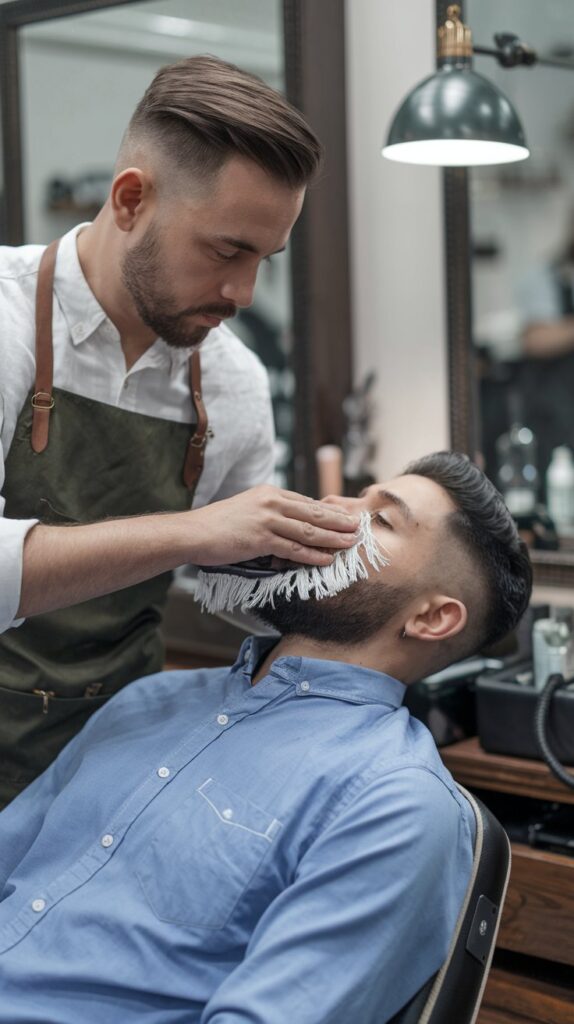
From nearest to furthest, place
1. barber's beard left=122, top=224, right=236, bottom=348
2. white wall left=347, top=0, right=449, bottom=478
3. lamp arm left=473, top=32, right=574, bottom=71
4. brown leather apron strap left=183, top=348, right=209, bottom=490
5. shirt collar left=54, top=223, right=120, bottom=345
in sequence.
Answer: barber's beard left=122, top=224, right=236, bottom=348, shirt collar left=54, top=223, right=120, bottom=345, brown leather apron strap left=183, top=348, right=209, bottom=490, lamp arm left=473, top=32, right=574, bottom=71, white wall left=347, top=0, right=449, bottom=478

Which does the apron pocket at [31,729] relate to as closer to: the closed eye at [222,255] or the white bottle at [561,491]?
the closed eye at [222,255]

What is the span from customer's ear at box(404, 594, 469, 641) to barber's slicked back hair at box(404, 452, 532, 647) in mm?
73

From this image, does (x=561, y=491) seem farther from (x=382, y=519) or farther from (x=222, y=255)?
(x=222, y=255)

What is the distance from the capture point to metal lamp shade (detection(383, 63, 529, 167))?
2.38 m

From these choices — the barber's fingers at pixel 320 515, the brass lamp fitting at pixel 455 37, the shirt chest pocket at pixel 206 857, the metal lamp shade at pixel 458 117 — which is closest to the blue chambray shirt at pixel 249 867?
the shirt chest pocket at pixel 206 857

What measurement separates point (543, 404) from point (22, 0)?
1.97 m

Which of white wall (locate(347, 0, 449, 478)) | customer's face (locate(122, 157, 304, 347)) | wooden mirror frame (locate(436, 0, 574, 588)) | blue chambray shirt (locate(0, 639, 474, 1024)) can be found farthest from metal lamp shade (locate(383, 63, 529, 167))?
blue chambray shirt (locate(0, 639, 474, 1024))

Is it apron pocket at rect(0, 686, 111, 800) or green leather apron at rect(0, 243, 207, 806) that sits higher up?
green leather apron at rect(0, 243, 207, 806)

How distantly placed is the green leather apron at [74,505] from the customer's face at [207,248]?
0.65ft

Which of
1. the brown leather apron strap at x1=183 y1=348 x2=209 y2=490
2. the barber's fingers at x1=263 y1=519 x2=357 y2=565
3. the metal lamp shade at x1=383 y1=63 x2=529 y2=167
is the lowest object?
the barber's fingers at x1=263 y1=519 x2=357 y2=565

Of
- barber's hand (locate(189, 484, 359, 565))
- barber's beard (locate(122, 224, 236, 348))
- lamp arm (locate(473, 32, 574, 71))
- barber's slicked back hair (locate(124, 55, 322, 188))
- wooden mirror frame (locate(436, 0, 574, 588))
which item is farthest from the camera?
wooden mirror frame (locate(436, 0, 574, 588))

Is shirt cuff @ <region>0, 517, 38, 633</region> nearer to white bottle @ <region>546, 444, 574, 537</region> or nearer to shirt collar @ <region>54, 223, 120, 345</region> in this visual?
shirt collar @ <region>54, 223, 120, 345</region>

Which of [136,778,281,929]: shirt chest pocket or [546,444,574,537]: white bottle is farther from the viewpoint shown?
[546,444,574,537]: white bottle

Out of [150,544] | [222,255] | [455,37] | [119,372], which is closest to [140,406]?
[119,372]
